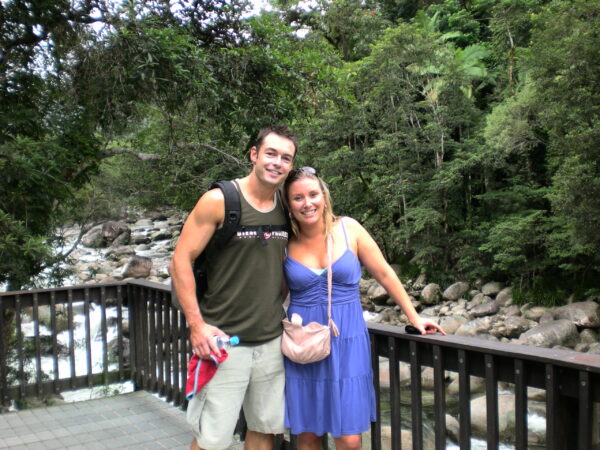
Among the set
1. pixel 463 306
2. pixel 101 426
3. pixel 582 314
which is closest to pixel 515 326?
pixel 582 314

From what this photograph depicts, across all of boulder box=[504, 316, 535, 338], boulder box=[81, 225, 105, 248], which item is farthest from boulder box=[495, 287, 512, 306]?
boulder box=[81, 225, 105, 248]

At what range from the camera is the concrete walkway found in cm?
344

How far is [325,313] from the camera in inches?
85.1

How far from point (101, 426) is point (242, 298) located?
221 centimetres

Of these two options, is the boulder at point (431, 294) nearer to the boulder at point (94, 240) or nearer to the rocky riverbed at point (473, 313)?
the rocky riverbed at point (473, 313)

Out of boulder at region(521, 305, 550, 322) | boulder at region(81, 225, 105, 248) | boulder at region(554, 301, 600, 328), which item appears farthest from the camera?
boulder at region(81, 225, 105, 248)

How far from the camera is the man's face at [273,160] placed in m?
2.18

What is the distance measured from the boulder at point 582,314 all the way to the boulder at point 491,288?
259cm

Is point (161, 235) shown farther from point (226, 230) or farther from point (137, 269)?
point (226, 230)

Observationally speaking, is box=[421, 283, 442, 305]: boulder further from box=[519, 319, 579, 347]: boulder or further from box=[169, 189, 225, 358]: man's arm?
box=[169, 189, 225, 358]: man's arm

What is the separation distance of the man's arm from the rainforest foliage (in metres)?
3.23

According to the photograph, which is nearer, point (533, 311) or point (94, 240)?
point (533, 311)

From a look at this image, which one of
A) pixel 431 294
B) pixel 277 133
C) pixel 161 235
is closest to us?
pixel 277 133

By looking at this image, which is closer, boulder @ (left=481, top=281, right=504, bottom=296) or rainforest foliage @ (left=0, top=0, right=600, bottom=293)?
rainforest foliage @ (left=0, top=0, right=600, bottom=293)
